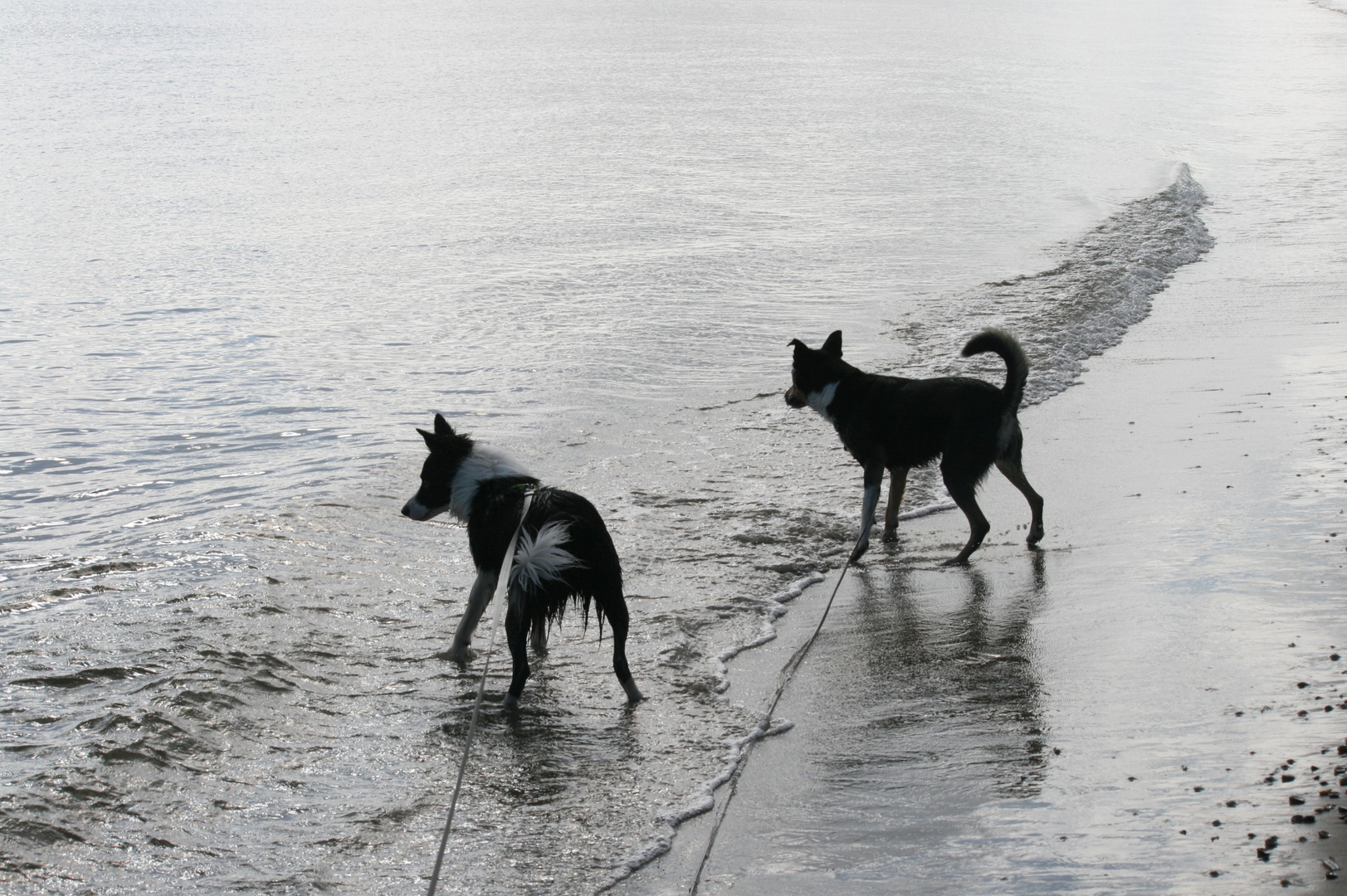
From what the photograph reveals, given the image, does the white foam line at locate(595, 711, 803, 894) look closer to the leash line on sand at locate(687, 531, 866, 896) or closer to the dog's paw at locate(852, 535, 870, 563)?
the leash line on sand at locate(687, 531, 866, 896)

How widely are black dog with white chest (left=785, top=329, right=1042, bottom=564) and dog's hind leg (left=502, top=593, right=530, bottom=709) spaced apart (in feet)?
9.36

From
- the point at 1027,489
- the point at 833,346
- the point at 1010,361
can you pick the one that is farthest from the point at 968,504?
the point at 833,346

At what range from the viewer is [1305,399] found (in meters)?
10.2

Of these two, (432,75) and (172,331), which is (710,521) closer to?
(172,331)

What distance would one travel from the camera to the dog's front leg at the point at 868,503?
7922 mm


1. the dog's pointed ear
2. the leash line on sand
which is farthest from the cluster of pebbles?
the dog's pointed ear

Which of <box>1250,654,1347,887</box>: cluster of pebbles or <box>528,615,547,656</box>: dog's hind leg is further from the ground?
<box>1250,654,1347,887</box>: cluster of pebbles

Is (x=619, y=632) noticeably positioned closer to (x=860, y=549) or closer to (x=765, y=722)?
(x=765, y=722)

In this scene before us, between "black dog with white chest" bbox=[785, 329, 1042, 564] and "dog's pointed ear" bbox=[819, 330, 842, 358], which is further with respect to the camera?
"dog's pointed ear" bbox=[819, 330, 842, 358]

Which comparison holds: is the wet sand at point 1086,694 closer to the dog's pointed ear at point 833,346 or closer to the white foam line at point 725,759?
the white foam line at point 725,759

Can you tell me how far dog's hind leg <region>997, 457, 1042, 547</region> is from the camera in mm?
8000

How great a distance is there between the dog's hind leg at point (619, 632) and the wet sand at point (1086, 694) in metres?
0.53

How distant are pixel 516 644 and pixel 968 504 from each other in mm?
3493

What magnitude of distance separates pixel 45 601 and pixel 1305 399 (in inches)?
387
